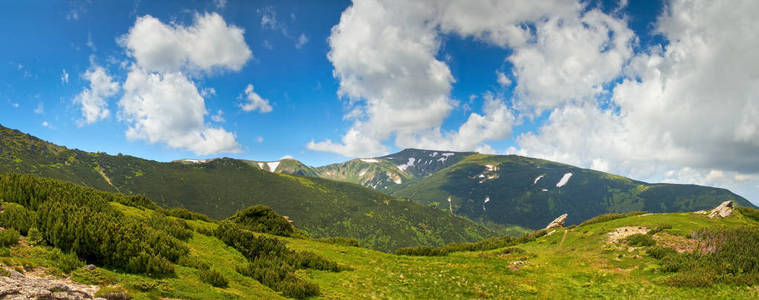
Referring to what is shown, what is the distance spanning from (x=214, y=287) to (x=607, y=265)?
110 ft

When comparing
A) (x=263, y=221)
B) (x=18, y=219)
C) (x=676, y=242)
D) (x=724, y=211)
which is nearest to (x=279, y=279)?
(x=18, y=219)

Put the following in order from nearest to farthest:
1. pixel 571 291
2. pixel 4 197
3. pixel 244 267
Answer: pixel 4 197 < pixel 244 267 < pixel 571 291

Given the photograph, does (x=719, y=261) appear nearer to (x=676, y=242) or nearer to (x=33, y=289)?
(x=676, y=242)

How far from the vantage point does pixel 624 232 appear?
125ft

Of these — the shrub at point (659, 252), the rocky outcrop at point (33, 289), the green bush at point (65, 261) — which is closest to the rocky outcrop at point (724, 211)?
the shrub at point (659, 252)

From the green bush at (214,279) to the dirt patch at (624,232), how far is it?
41913 mm

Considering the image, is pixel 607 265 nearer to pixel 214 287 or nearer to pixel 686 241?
pixel 686 241

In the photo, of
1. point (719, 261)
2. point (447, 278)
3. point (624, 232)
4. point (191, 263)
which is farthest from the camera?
point (624, 232)

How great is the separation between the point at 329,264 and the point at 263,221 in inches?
1022

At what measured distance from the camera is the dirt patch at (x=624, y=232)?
1430 inches

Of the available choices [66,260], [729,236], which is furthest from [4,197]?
[729,236]

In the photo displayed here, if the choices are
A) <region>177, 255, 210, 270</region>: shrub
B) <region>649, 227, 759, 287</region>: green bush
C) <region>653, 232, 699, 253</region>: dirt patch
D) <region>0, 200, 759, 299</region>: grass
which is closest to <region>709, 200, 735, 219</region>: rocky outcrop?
<region>0, 200, 759, 299</region>: grass

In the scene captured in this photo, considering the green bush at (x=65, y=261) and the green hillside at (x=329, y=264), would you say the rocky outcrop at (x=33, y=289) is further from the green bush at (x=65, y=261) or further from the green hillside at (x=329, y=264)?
the green bush at (x=65, y=261)

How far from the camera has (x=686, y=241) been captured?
30250 mm
